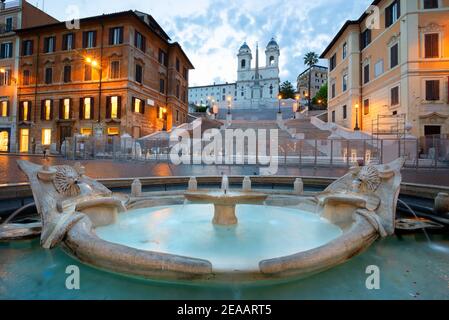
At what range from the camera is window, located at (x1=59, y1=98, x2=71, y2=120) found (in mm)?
32344

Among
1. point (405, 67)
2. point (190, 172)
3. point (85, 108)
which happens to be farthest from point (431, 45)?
point (85, 108)

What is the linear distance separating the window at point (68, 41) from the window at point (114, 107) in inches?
352

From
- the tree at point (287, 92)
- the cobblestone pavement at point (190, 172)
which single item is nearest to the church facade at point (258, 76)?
the tree at point (287, 92)

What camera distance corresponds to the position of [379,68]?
27.0 metres

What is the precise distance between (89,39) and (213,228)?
3440 centimetres

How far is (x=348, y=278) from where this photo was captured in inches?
141

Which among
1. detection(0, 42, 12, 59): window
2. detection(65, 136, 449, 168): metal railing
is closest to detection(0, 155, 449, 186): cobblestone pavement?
detection(65, 136, 449, 168): metal railing

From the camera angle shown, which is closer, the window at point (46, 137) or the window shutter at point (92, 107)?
the window shutter at point (92, 107)

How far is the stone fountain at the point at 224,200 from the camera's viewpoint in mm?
5297

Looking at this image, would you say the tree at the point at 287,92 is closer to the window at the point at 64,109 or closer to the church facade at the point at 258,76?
the church facade at the point at 258,76

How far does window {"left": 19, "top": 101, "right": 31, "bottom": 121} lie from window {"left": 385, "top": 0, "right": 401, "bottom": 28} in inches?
1647

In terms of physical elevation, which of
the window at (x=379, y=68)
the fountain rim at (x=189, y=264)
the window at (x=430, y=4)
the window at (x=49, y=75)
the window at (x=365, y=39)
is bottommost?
the fountain rim at (x=189, y=264)
